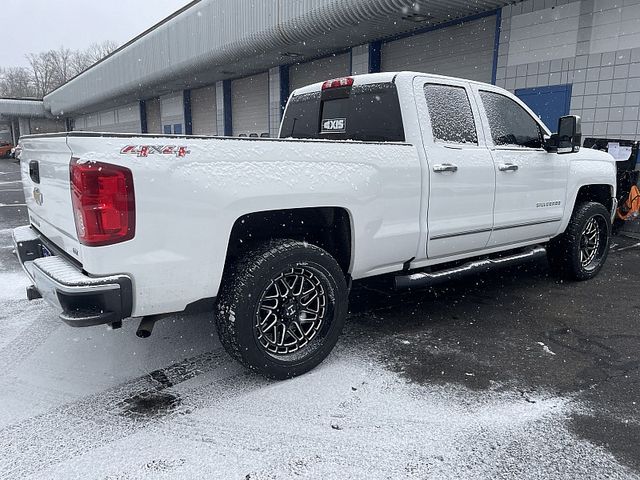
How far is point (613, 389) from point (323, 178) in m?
2.21

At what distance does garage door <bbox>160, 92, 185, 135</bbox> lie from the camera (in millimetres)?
24961

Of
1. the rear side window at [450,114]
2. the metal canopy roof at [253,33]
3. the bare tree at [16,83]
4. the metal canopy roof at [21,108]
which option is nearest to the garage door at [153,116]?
the metal canopy roof at [253,33]

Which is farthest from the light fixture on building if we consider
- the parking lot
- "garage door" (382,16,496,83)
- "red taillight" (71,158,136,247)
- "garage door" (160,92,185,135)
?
"garage door" (160,92,185,135)

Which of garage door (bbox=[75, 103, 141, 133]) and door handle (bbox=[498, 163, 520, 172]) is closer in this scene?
door handle (bbox=[498, 163, 520, 172])

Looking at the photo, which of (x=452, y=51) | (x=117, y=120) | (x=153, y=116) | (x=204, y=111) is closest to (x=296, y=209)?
(x=452, y=51)

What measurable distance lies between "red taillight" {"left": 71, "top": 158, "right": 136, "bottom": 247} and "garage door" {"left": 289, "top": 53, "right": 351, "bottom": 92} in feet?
41.3

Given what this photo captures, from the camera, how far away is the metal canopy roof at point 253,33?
10316 millimetres

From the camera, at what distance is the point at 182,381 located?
3053 mm

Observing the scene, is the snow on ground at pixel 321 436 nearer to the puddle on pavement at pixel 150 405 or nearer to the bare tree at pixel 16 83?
the puddle on pavement at pixel 150 405

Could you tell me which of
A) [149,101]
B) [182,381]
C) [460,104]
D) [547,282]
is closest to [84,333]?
[182,381]

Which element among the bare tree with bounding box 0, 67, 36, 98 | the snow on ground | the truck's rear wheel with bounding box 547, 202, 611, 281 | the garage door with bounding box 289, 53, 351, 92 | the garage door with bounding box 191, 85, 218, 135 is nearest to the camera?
the snow on ground

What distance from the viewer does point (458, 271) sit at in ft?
13.0

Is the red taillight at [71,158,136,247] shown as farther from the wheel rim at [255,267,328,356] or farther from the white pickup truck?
the wheel rim at [255,267,328,356]

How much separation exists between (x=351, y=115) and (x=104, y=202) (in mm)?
2374
